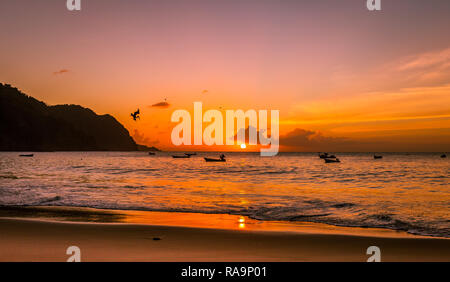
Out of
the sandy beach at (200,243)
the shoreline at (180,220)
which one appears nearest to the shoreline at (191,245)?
the sandy beach at (200,243)

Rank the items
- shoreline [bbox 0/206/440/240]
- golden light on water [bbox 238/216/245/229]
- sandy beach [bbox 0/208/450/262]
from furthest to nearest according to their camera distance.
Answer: golden light on water [bbox 238/216/245/229] < shoreline [bbox 0/206/440/240] < sandy beach [bbox 0/208/450/262]

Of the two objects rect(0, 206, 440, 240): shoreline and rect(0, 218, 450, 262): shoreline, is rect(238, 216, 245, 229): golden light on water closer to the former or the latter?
rect(0, 206, 440, 240): shoreline

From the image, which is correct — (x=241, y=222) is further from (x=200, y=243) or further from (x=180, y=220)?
(x=200, y=243)

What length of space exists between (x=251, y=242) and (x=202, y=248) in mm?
1638

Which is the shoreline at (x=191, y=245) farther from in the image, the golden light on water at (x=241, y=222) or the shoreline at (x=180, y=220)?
the golden light on water at (x=241, y=222)

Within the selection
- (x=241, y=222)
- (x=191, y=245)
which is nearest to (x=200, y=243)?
(x=191, y=245)

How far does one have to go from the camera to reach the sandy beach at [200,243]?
8859 millimetres

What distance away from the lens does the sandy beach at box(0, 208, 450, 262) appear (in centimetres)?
886

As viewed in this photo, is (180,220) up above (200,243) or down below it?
below

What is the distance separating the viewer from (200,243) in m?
10.4

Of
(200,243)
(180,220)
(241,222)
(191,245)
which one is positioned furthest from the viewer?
(180,220)

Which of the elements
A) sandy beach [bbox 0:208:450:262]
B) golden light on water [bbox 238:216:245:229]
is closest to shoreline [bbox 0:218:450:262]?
sandy beach [bbox 0:208:450:262]

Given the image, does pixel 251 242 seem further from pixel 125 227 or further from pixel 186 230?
pixel 125 227
